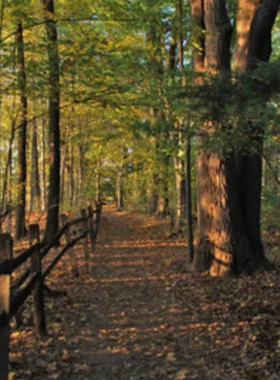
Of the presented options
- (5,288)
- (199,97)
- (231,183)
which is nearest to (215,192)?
(231,183)

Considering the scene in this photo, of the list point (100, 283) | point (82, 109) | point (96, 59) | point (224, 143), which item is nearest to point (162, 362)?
point (224, 143)

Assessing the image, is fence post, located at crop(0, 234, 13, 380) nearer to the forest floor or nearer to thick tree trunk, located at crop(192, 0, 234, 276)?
the forest floor

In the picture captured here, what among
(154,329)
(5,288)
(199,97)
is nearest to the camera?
(5,288)

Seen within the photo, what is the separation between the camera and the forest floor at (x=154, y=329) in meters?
4.72

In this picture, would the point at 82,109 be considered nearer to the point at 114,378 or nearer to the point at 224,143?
the point at 224,143

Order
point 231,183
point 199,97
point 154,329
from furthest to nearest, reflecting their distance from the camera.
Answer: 1. point 231,183
2. point 154,329
3. point 199,97

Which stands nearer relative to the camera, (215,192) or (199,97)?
(199,97)

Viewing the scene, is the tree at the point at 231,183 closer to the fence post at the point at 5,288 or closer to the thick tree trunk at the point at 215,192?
the thick tree trunk at the point at 215,192

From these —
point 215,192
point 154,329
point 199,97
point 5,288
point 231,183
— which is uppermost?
point 199,97

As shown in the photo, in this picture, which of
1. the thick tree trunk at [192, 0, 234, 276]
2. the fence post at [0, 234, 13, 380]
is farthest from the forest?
the fence post at [0, 234, 13, 380]

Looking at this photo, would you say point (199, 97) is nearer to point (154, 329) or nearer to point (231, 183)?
point (154, 329)

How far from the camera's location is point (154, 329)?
6.20m

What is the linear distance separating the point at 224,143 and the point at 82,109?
54.1ft

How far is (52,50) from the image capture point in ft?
32.2
